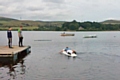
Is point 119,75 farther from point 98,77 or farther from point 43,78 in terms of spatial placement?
point 43,78

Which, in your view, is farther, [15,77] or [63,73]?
[63,73]

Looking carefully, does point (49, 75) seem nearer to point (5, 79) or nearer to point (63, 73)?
point (63, 73)

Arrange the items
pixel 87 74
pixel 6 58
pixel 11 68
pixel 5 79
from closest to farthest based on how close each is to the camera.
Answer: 1. pixel 5 79
2. pixel 87 74
3. pixel 11 68
4. pixel 6 58

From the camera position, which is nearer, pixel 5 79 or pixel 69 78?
pixel 5 79

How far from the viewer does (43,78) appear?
1844cm

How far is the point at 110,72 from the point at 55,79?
5700 mm

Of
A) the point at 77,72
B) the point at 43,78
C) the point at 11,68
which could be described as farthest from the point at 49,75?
Answer: the point at 11,68

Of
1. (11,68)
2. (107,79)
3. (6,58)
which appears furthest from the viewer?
(6,58)

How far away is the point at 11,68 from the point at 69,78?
609 centimetres

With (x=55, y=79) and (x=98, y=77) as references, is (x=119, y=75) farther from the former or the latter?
(x=55, y=79)

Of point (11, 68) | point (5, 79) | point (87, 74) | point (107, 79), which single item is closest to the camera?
point (5, 79)

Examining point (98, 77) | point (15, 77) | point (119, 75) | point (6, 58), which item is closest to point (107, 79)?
point (98, 77)

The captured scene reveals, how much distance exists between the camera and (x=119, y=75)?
2027 centimetres

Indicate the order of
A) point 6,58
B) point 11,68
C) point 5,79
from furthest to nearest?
1. point 6,58
2. point 11,68
3. point 5,79
